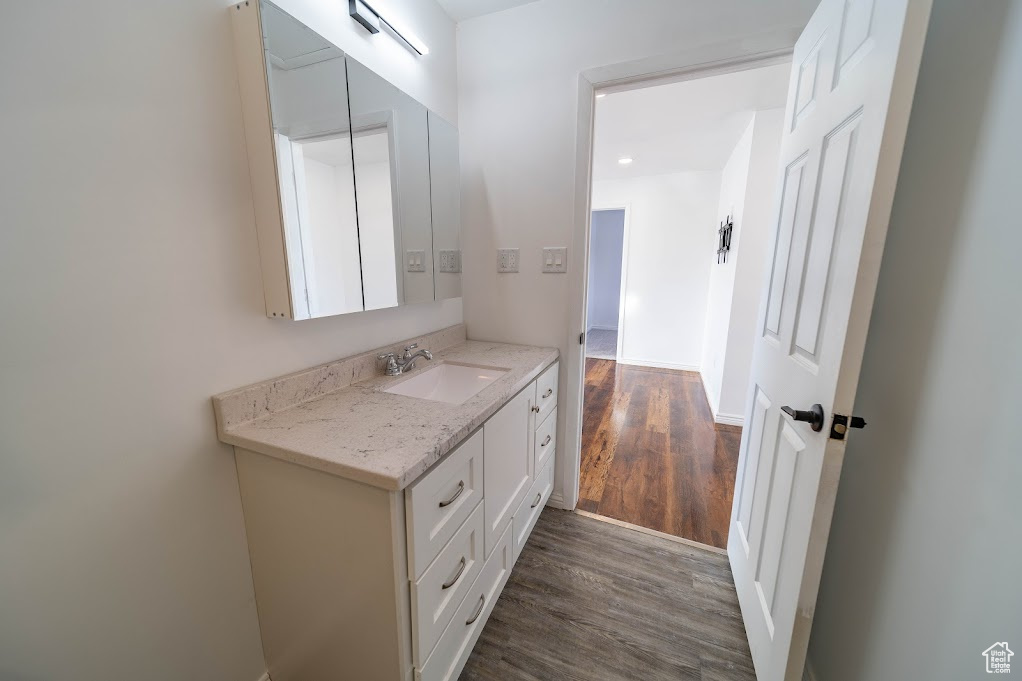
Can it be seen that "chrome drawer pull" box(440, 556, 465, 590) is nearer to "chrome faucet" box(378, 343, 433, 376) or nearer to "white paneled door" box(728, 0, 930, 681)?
"chrome faucet" box(378, 343, 433, 376)

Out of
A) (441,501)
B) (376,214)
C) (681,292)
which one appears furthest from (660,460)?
(681,292)

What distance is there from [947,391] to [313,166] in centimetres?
158

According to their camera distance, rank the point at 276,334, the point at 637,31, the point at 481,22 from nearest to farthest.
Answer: the point at 276,334, the point at 637,31, the point at 481,22

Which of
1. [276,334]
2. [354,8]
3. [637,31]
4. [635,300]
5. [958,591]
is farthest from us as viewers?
[635,300]

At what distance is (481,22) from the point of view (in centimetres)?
167

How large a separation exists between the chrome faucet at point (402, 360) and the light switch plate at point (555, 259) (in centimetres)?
71

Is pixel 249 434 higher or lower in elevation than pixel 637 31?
lower

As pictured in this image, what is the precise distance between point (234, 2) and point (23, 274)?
2.58 ft

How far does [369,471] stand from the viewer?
0.74 metres

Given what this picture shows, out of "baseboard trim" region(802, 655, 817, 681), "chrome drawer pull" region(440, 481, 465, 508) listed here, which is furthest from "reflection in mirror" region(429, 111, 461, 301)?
"baseboard trim" region(802, 655, 817, 681)

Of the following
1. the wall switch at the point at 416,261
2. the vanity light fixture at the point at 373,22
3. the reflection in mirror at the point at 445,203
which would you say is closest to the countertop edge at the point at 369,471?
the wall switch at the point at 416,261

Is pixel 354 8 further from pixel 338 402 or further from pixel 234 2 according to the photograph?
pixel 338 402

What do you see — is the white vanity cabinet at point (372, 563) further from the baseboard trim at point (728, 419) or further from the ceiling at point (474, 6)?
the baseboard trim at point (728, 419)

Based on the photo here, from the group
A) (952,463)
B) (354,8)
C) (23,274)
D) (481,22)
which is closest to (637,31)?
(481,22)
